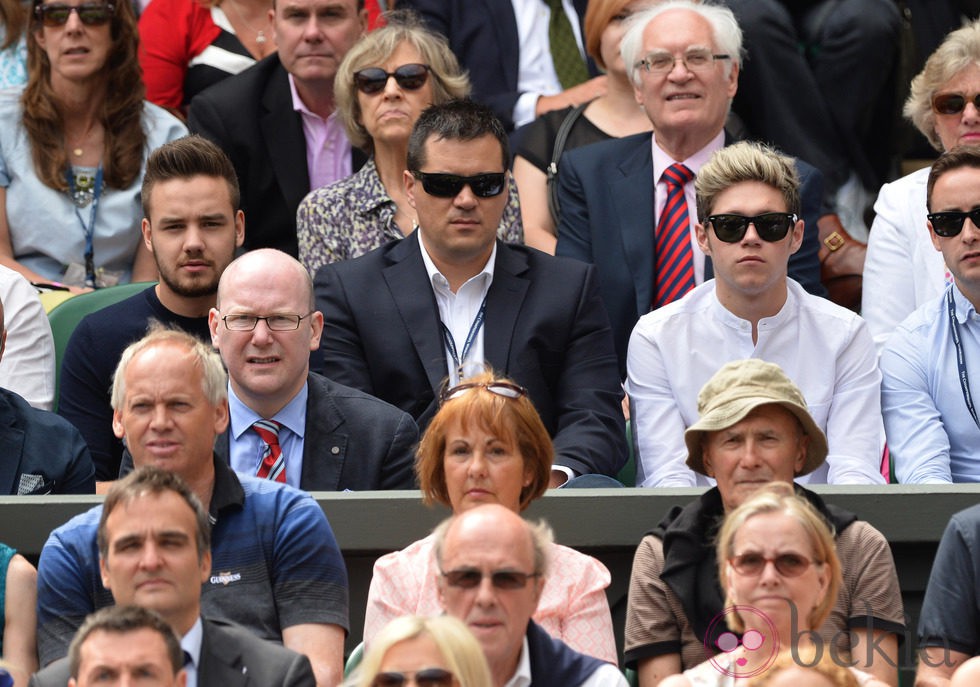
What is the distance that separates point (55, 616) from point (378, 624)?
0.79 meters

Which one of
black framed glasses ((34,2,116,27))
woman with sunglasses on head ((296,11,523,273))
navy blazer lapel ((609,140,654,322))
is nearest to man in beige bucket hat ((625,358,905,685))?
navy blazer lapel ((609,140,654,322))

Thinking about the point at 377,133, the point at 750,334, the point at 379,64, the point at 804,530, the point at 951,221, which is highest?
the point at 379,64

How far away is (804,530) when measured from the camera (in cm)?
446

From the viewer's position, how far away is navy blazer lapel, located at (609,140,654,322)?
688cm

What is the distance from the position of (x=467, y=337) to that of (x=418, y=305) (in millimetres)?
190

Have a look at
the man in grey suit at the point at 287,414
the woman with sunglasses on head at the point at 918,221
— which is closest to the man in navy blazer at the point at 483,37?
the woman with sunglasses on head at the point at 918,221

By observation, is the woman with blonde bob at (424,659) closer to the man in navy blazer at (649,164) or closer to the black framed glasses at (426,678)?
the black framed glasses at (426,678)

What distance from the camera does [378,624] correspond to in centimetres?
492

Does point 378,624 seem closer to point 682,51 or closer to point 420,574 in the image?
point 420,574

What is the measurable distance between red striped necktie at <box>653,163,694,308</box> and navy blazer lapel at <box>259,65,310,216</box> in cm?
141

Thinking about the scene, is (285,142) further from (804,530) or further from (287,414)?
(804,530)

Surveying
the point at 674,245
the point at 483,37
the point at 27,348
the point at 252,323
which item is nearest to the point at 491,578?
the point at 252,323

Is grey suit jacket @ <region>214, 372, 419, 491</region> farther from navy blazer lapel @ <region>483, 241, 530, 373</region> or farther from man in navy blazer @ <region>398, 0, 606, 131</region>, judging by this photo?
man in navy blazer @ <region>398, 0, 606, 131</region>

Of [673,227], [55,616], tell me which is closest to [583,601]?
[55,616]
